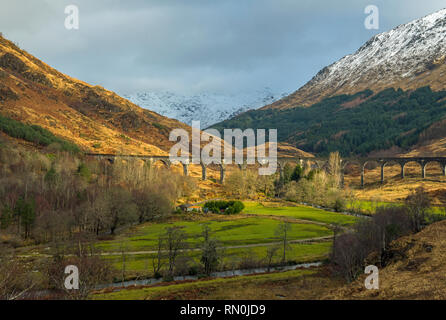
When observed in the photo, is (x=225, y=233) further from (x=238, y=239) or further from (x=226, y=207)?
(x=226, y=207)

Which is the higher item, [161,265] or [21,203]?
[21,203]

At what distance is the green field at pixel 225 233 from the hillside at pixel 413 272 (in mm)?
24680

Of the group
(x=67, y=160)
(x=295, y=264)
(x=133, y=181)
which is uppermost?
(x=67, y=160)

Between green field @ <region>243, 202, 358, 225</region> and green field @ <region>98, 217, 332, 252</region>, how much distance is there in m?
6.88

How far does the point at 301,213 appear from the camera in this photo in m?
87.1

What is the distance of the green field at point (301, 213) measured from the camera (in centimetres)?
7588

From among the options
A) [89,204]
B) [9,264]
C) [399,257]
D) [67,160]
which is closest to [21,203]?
[89,204]

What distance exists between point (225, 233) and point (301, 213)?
30.3 m

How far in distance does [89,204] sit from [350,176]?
149m

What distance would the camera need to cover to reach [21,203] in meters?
61.3

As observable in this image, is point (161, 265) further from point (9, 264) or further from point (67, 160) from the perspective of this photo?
point (67, 160)

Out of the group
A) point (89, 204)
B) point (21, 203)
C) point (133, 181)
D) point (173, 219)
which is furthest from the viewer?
point (133, 181)
